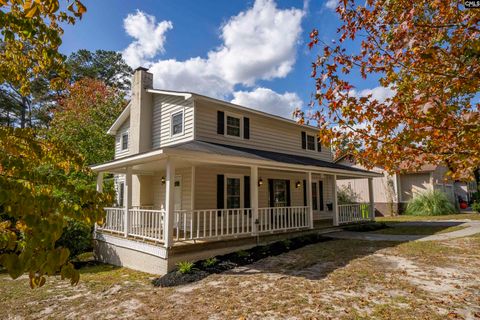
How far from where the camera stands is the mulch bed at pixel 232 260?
7.26 m

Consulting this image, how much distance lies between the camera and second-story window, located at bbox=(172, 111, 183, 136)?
12.9 metres

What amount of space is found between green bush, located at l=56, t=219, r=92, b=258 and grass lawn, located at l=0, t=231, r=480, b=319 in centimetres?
272

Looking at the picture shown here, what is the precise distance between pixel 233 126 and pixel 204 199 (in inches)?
142

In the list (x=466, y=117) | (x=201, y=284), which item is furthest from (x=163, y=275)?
(x=466, y=117)

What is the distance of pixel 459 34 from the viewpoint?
4.01 metres

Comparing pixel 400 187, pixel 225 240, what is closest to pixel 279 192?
pixel 225 240

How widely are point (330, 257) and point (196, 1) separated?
1020 centimetres

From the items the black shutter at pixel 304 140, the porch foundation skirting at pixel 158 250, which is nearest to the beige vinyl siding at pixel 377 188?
the black shutter at pixel 304 140

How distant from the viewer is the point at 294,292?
19.3 feet

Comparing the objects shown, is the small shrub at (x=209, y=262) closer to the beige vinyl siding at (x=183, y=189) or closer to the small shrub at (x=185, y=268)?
the small shrub at (x=185, y=268)

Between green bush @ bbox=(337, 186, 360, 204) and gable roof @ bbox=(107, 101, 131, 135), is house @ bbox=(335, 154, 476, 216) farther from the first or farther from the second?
gable roof @ bbox=(107, 101, 131, 135)

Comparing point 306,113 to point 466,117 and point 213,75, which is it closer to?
point 466,117

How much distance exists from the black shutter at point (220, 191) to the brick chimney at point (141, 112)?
417 centimetres

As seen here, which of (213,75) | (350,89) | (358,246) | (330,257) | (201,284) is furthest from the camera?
(213,75)
